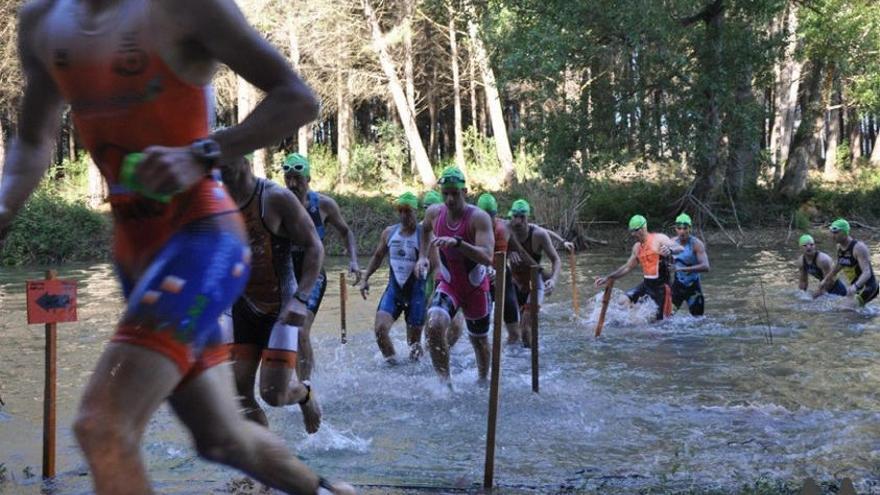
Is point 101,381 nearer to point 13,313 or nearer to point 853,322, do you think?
point 853,322

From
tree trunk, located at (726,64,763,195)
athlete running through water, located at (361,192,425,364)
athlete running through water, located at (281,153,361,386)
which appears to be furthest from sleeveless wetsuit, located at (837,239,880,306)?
tree trunk, located at (726,64,763,195)

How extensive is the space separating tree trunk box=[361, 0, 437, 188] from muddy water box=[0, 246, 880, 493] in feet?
70.7

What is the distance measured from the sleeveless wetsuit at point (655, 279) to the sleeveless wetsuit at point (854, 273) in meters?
Answer: 2.95

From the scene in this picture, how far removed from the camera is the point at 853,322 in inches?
545

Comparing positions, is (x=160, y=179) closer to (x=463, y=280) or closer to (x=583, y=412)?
(x=583, y=412)

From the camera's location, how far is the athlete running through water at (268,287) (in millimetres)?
5359

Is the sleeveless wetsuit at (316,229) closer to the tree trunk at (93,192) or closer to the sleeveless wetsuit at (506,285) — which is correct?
the sleeveless wetsuit at (506,285)

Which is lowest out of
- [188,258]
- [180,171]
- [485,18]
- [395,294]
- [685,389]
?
[685,389]

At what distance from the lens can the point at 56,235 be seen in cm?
3033

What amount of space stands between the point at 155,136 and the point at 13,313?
15900mm

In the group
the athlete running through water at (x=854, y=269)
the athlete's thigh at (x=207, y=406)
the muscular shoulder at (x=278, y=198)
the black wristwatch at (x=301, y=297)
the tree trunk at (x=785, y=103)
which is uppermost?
the tree trunk at (x=785, y=103)

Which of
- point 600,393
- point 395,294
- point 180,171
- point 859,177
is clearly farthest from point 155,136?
point 859,177

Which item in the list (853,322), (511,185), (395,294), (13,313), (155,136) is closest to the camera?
(155,136)

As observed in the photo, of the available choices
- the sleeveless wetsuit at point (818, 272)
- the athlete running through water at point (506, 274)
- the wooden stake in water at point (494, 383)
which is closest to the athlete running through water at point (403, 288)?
the athlete running through water at point (506, 274)
